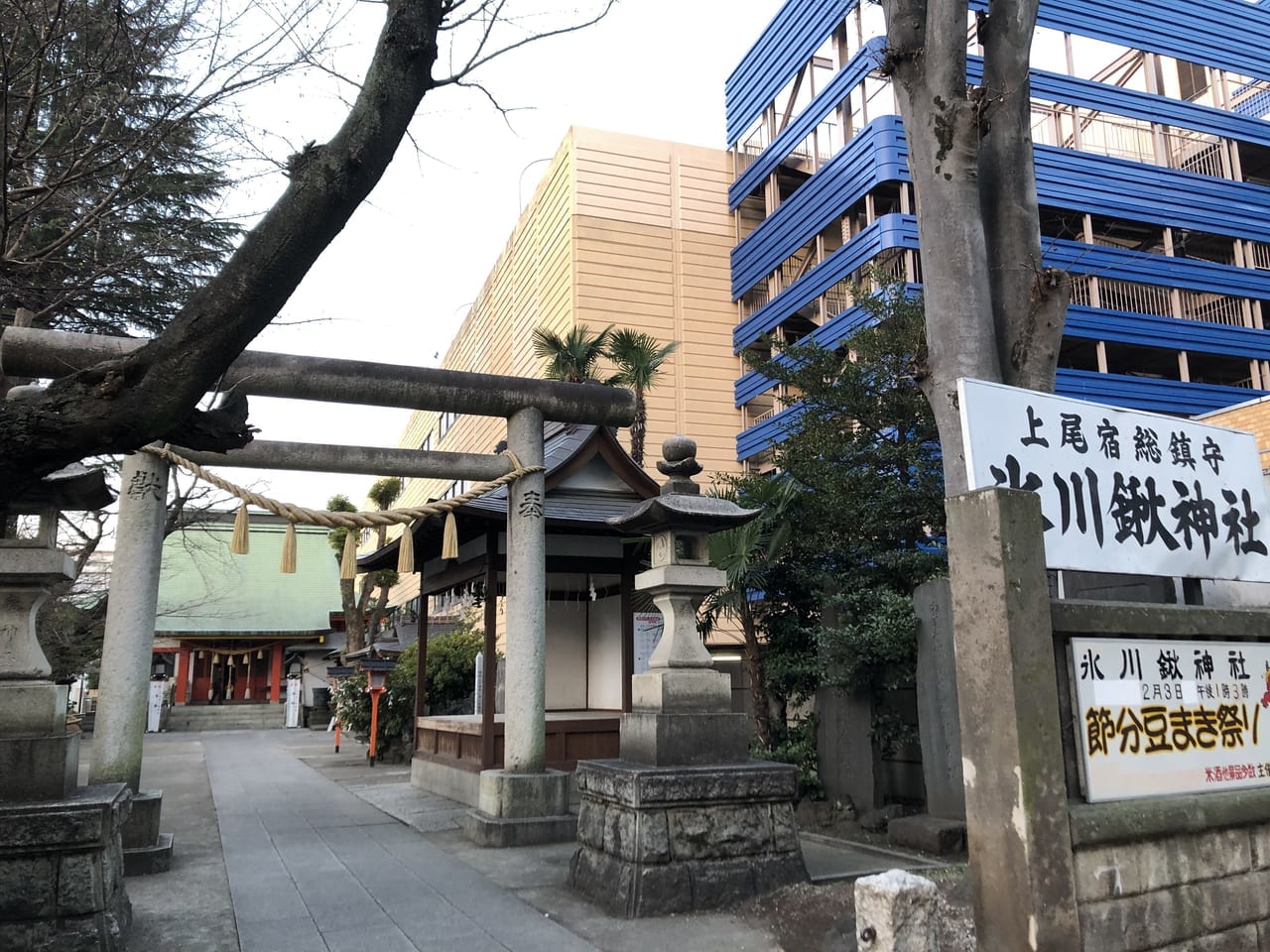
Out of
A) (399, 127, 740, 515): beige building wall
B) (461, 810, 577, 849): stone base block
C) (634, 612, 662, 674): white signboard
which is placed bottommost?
(461, 810, 577, 849): stone base block

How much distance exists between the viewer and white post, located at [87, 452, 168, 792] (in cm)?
802

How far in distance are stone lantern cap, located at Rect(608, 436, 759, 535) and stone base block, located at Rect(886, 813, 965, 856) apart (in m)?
3.37

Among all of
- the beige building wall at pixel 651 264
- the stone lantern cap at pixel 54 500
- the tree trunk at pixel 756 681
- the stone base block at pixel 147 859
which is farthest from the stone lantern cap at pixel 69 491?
the beige building wall at pixel 651 264

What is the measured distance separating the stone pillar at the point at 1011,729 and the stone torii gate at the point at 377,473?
222 inches

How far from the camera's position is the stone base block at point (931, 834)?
805 cm

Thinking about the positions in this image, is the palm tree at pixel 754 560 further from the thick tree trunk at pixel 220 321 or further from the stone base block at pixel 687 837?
the thick tree trunk at pixel 220 321

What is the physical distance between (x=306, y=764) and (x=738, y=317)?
1661 centimetres

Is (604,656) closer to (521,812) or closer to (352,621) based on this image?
(521,812)

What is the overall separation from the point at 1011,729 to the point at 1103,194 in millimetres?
24166

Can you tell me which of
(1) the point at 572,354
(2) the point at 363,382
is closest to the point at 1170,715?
(2) the point at 363,382

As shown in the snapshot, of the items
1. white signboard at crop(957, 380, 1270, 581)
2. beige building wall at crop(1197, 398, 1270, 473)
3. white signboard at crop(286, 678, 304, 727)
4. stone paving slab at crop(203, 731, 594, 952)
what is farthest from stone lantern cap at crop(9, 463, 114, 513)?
white signboard at crop(286, 678, 304, 727)

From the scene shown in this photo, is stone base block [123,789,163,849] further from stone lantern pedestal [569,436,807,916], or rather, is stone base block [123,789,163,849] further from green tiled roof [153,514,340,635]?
green tiled roof [153,514,340,635]

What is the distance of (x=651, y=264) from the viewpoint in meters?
25.1

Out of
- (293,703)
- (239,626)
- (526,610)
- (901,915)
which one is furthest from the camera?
(239,626)
